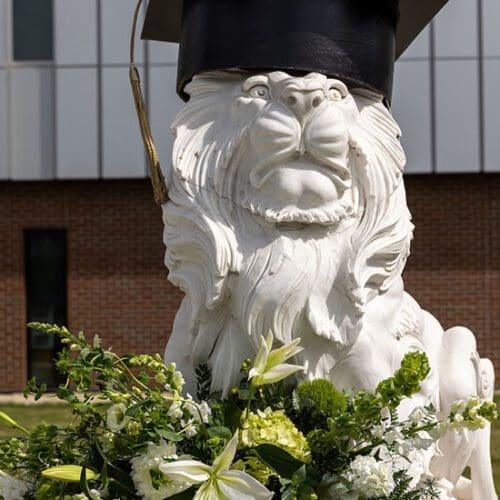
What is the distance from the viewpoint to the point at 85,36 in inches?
684

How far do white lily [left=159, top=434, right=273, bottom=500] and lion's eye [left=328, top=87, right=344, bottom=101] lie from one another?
60.4 inches

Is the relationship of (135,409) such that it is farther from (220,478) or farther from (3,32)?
(3,32)

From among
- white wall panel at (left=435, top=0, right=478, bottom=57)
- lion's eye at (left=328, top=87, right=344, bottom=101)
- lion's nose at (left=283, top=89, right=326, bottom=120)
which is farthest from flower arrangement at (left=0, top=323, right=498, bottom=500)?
white wall panel at (left=435, top=0, right=478, bottom=57)

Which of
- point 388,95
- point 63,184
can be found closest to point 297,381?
point 388,95

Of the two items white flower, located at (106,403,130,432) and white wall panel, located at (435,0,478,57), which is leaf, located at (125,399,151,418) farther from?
white wall panel, located at (435,0,478,57)

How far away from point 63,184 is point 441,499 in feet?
47.0

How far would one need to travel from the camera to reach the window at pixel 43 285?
1855 cm

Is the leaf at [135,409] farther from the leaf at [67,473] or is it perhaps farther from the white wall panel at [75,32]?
the white wall panel at [75,32]

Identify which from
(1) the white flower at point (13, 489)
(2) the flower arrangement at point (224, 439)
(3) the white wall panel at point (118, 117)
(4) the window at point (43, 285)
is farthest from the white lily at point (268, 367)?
(4) the window at point (43, 285)

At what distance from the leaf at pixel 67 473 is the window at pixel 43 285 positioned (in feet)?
48.9

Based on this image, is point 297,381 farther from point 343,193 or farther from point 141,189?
point 141,189

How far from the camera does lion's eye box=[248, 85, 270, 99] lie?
4574mm

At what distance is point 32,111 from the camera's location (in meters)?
17.5

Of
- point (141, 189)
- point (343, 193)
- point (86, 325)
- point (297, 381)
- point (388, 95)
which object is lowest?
point (86, 325)
